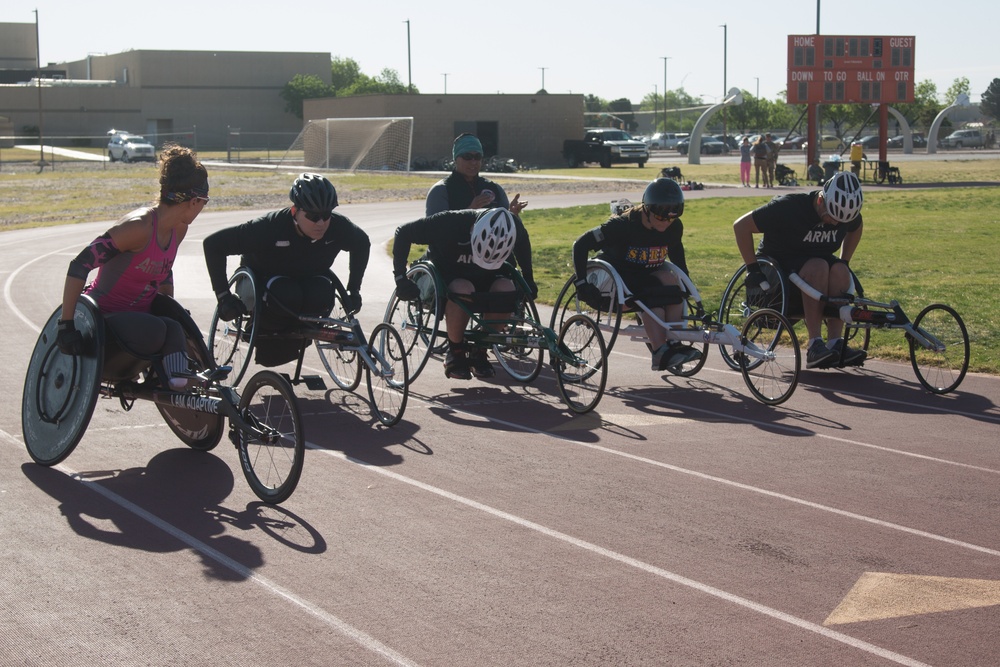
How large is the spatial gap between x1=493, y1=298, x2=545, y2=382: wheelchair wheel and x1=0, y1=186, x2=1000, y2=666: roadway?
533 mm

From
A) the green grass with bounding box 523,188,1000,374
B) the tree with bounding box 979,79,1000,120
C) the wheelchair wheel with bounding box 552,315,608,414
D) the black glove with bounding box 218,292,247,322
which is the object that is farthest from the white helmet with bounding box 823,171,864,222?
the tree with bounding box 979,79,1000,120

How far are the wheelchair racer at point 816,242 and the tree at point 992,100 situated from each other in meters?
134

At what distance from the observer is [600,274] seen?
1065 cm

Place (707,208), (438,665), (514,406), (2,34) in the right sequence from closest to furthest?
(438,665) → (514,406) → (707,208) → (2,34)

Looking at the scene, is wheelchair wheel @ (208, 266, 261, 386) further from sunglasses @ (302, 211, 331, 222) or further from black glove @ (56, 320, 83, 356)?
black glove @ (56, 320, 83, 356)

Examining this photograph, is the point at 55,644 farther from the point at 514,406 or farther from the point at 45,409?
the point at 514,406

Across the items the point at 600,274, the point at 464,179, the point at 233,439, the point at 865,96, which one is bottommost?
the point at 233,439

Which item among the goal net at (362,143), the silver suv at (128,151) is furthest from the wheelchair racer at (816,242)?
the silver suv at (128,151)

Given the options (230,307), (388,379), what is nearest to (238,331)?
(230,307)

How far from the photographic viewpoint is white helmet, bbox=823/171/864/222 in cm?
1030

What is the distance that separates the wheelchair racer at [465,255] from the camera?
977 cm

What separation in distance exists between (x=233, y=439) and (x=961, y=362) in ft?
22.2

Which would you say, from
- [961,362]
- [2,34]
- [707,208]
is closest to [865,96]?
[707,208]

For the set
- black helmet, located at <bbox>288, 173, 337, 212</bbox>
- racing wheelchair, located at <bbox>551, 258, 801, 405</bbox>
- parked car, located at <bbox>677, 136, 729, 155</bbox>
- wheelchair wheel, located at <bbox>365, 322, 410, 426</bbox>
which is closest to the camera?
wheelchair wheel, located at <bbox>365, 322, 410, 426</bbox>
